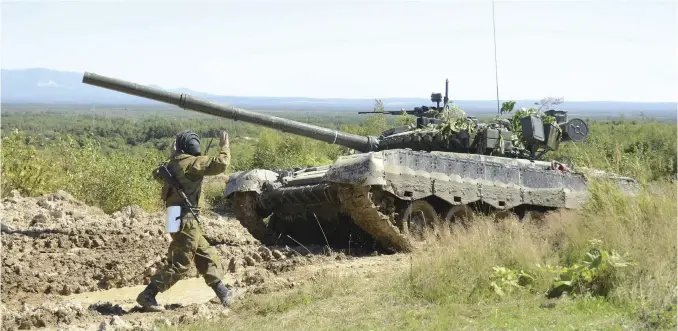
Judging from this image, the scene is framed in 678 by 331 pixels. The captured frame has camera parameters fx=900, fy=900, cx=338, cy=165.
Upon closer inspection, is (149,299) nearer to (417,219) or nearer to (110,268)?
(110,268)

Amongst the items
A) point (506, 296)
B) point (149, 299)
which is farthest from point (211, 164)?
point (506, 296)

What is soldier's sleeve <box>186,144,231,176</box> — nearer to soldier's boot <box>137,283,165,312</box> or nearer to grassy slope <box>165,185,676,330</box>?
soldier's boot <box>137,283,165,312</box>

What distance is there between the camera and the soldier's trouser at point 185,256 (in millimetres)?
9172

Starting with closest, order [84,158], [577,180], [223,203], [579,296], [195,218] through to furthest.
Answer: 1. [579,296]
2. [195,218]
3. [577,180]
4. [84,158]
5. [223,203]

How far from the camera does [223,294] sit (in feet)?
30.7

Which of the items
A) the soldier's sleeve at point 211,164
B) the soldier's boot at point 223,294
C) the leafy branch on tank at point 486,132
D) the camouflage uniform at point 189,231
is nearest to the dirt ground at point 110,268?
the soldier's boot at point 223,294

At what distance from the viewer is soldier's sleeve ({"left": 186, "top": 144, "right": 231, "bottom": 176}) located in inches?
358

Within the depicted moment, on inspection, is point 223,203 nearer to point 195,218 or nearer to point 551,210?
point 551,210

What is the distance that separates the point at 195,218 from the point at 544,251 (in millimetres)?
3687

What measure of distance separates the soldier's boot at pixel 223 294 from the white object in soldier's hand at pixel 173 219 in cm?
76

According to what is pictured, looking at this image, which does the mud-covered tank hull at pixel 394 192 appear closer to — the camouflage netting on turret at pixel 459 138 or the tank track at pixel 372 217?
the tank track at pixel 372 217

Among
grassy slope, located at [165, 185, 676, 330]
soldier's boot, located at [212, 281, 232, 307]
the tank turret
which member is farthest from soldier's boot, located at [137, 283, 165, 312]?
the tank turret

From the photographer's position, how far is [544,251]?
955cm

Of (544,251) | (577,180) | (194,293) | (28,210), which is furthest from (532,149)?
(28,210)
